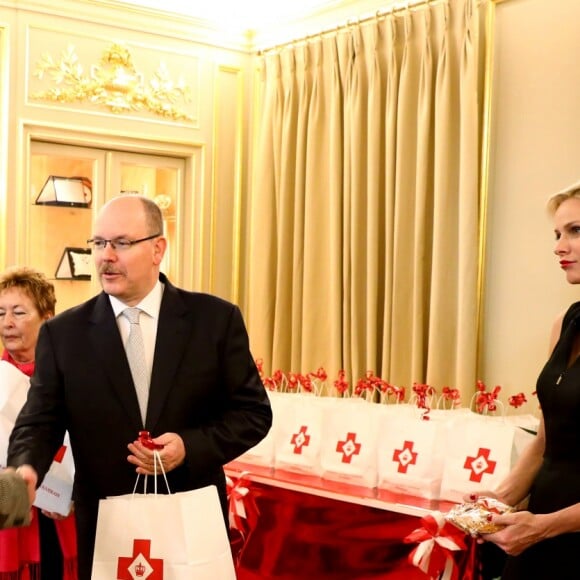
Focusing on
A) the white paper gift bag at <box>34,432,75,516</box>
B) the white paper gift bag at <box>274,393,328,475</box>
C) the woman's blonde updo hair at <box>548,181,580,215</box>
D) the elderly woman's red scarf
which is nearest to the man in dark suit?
the white paper gift bag at <box>34,432,75,516</box>

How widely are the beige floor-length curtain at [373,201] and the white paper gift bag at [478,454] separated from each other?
3.95 ft

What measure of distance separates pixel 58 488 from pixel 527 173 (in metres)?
2.66

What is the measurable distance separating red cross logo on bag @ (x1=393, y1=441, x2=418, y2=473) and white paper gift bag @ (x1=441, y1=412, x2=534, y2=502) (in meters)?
0.14

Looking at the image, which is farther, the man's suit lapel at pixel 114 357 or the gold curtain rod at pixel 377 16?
the gold curtain rod at pixel 377 16

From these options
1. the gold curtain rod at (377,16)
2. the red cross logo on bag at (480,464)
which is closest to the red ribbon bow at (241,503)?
the red cross logo on bag at (480,464)

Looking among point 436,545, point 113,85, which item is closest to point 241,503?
point 436,545

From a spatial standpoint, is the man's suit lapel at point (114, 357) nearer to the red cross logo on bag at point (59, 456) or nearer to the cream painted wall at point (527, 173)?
the red cross logo on bag at point (59, 456)

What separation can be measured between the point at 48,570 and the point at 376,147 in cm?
290

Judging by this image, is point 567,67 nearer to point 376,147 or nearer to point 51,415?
point 376,147

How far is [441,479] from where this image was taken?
3.22m

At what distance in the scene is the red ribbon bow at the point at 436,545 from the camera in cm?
295

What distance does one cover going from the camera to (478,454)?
3078 mm

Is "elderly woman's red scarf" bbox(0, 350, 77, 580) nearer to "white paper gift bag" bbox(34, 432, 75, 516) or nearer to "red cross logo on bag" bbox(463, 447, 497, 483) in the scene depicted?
"white paper gift bag" bbox(34, 432, 75, 516)

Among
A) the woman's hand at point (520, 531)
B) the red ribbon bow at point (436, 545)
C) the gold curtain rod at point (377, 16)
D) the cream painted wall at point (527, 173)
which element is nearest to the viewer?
the woman's hand at point (520, 531)
